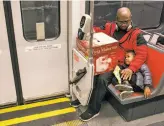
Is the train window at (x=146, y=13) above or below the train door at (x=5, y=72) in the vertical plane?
above

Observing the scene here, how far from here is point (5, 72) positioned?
2.86m

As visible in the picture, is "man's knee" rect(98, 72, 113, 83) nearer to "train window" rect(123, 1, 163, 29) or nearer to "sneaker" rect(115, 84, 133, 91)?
"sneaker" rect(115, 84, 133, 91)

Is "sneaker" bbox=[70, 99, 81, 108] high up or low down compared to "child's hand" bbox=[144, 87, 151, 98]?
down

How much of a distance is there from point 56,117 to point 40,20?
4.19 feet

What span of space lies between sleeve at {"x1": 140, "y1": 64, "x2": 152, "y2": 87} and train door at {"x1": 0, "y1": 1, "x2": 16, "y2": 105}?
167cm

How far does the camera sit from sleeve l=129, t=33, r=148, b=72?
272 cm

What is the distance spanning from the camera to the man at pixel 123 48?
2.71 meters

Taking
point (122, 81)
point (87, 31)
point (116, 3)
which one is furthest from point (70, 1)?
point (122, 81)

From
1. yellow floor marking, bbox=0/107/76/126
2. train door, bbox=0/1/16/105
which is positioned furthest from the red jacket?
train door, bbox=0/1/16/105

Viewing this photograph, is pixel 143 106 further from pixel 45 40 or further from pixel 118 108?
pixel 45 40

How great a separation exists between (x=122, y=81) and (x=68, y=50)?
846mm

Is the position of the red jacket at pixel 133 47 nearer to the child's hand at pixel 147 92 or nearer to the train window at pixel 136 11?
the child's hand at pixel 147 92

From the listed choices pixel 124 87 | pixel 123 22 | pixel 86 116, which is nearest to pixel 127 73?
pixel 124 87

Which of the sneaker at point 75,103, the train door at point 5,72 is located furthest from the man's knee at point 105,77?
the train door at point 5,72
